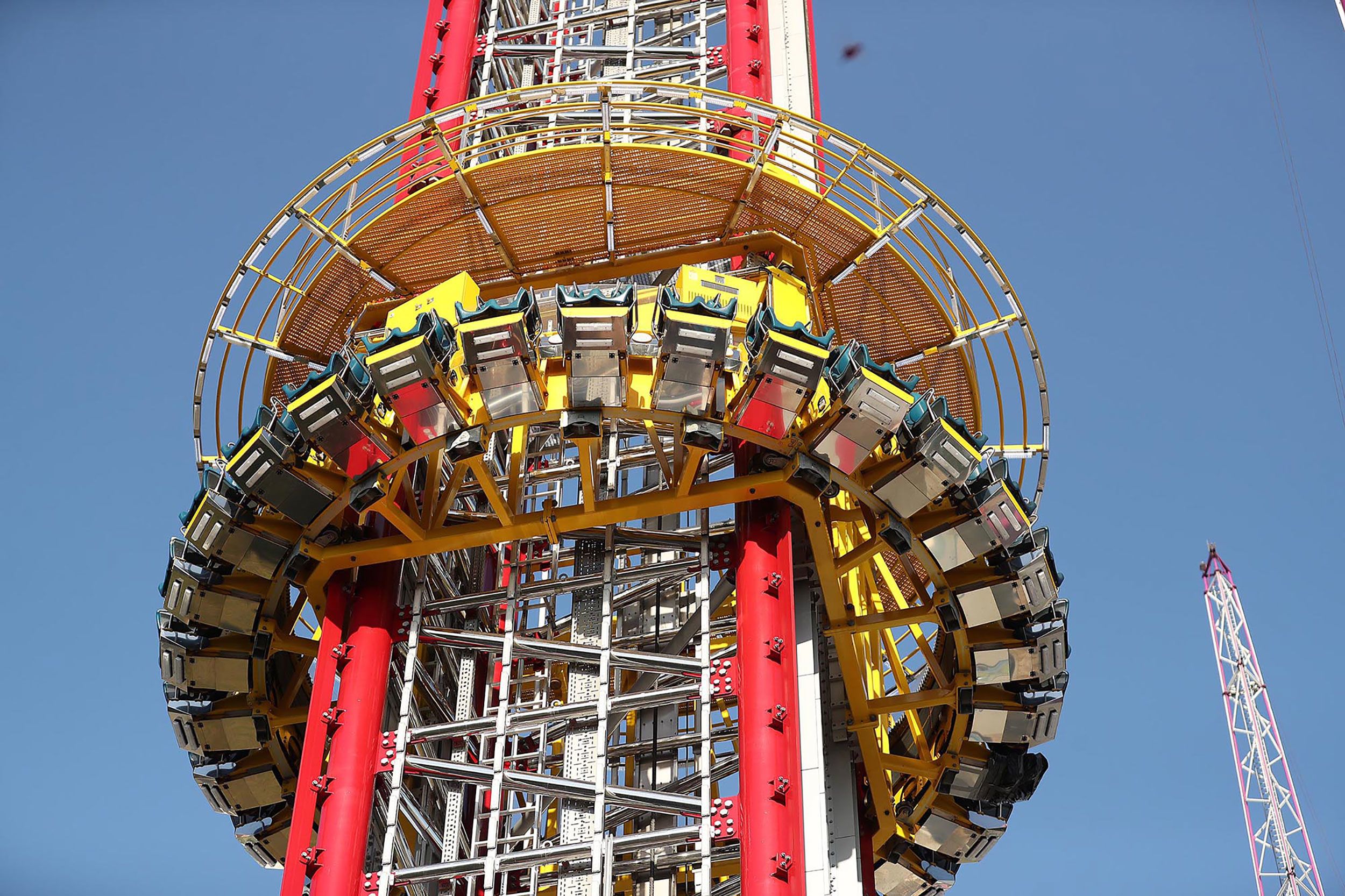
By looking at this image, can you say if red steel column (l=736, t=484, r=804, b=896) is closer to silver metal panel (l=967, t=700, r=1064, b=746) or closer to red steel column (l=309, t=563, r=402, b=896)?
silver metal panel (l=967, t=700, r=1064, b=746)

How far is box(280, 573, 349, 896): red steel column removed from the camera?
31.8 metres

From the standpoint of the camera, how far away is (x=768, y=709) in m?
31.4

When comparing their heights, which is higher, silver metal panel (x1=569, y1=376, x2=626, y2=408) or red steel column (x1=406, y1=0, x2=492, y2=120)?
red steel column (x1=406, y1=0, x2=492, y2=120)

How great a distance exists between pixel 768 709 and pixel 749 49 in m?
20.0

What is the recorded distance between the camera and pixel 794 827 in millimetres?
30203

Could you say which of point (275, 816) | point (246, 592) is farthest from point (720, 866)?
point (246, 592)

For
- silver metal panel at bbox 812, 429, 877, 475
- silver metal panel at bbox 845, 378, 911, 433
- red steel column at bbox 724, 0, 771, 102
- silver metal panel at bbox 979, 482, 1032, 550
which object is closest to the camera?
silver metal panel at bbox 845, 378, 911, 433

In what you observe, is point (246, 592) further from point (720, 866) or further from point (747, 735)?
point (720, 866)

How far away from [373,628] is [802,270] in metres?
12.9

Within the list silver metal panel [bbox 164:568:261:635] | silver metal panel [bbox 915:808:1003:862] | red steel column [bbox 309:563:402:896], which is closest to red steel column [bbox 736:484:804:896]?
red steel column [bbox 309:563:402:896]

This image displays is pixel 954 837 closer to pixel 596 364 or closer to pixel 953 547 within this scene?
pixel 953 547

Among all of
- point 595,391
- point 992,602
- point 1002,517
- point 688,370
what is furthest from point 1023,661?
point 595,391

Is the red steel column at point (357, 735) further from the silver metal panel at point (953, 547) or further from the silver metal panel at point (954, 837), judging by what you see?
the silver metal panel at point (954, 837)

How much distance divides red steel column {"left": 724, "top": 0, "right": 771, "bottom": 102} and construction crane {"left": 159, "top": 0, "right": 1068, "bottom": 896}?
2992mm
